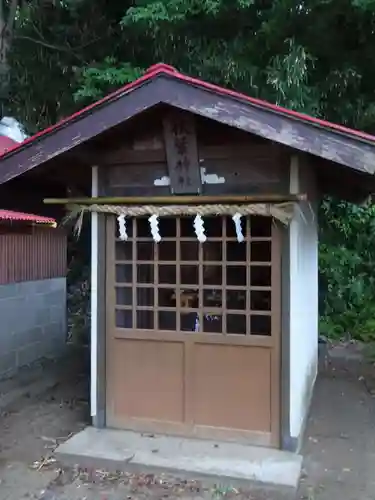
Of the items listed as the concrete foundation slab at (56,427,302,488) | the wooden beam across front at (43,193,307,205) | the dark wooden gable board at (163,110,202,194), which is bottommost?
the concrete foundation slab at (56,427,302,488)

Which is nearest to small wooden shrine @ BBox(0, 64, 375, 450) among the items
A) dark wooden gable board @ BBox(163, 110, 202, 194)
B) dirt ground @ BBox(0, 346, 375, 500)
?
dark wooden gable board @ BBox(163, 110, 202, 194)

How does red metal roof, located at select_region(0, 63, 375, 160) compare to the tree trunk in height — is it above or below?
below

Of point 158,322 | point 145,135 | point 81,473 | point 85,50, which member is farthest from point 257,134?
point 85,50

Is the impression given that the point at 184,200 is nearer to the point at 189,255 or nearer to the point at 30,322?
the point at 189,255

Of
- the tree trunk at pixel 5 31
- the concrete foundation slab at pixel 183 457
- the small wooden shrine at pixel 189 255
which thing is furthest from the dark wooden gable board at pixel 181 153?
the tree trunk at pixel 5 31

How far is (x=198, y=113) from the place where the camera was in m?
4.41

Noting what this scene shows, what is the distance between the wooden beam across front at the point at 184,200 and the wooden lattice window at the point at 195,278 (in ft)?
0.79

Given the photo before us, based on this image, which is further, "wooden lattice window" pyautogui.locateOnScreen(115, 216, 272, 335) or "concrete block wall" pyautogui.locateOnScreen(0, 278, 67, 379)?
"concrete block wall" pyautogui.locateOnScreen(0, 278, 67, 379)

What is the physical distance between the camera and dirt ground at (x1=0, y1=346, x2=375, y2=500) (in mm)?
4039

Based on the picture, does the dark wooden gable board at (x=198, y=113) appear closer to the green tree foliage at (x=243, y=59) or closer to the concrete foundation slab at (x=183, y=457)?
the concrete foundation slab at (x=183, y=457)

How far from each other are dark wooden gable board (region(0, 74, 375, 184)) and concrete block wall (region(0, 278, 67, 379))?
131 inches

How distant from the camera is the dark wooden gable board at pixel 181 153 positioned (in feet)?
15.8

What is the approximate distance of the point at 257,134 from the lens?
4289 mm

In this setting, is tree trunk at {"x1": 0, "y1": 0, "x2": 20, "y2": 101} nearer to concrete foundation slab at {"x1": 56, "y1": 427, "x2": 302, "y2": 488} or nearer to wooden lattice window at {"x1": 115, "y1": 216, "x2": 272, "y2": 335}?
wooden lattice window at {"x1": 115, "y1": 216, "x2": 272, "y2": 335}
